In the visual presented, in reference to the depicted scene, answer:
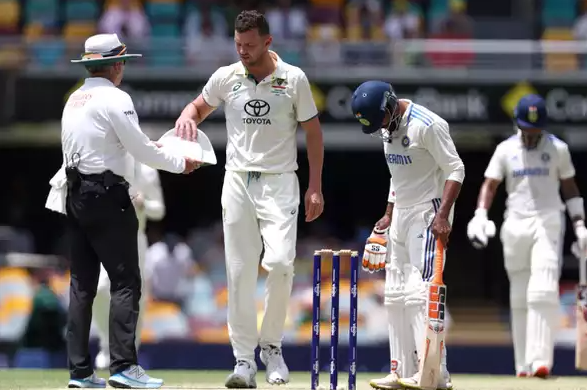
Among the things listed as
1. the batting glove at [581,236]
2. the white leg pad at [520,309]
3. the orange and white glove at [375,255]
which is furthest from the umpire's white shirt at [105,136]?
the batting glove at [581,236]

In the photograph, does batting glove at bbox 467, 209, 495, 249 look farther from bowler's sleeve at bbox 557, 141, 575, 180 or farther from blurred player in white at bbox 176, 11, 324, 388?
blurred player in white at bbox 176, 11, 324, 388

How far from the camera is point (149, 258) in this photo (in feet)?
51.7

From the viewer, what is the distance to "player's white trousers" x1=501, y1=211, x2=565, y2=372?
9898 mm

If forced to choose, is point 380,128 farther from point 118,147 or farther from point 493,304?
point 493,304

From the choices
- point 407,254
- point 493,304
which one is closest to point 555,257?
point 407,254

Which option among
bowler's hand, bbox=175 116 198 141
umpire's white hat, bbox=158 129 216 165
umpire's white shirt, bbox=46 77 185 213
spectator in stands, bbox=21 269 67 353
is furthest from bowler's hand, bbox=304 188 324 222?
spectator in stands, bbox=21 269 67 353

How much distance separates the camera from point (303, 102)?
310 inches

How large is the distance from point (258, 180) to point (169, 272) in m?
Result: 8.29

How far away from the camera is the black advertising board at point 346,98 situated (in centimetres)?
1667

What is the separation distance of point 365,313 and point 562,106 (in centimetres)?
399

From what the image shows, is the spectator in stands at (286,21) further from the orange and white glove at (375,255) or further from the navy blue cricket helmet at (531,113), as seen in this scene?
the orange and white glove at (375,255)

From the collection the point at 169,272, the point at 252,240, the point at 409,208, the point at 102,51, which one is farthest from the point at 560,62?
the point at 102,51

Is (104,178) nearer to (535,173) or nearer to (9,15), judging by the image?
(535,173)

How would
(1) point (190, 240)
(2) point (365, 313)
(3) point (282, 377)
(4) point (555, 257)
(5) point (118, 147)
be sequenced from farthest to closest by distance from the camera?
(1) point (190, 240), (2) point (365, 313), (4) point (555, 257), (3) point (282, 377), (5) point (118, 147)
